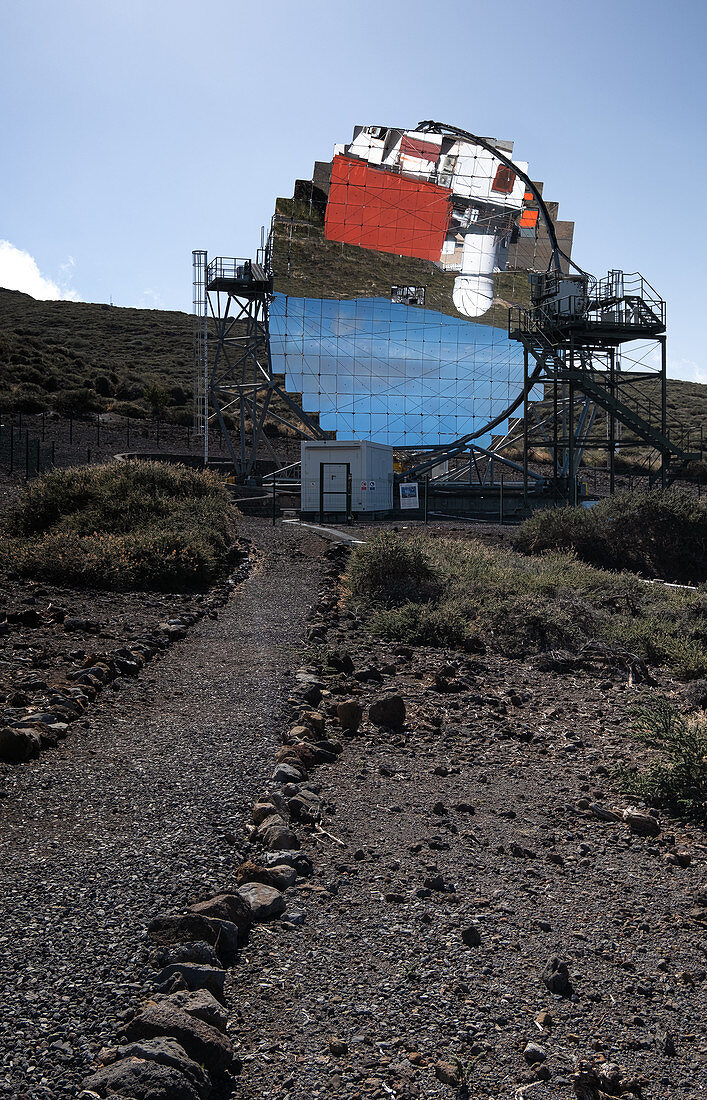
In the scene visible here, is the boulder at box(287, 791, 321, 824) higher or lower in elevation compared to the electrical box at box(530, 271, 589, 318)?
lower

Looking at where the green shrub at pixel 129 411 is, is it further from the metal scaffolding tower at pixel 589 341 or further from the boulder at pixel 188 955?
the boulder at pixel 188 955

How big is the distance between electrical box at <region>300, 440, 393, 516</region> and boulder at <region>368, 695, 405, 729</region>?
20474 millimetres

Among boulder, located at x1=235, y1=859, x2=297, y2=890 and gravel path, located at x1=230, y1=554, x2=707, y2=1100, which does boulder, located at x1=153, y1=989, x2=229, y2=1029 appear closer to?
gravel path, located at x1=230, y1=554, x2=707, y2=1100

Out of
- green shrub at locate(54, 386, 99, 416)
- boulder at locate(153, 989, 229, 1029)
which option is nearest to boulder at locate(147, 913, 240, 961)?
boulder at locate(153, 989, 229, 1029)

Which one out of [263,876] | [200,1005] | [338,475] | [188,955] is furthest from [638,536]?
[200,1005]

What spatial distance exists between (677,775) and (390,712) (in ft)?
8.05

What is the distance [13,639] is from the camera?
9305mm

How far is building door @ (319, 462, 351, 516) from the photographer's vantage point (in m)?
28.0

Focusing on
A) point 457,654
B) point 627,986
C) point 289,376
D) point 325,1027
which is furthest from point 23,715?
point 289,376

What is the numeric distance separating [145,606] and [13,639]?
9.38ft

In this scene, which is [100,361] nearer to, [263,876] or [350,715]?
[350,715]

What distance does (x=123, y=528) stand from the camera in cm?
1645

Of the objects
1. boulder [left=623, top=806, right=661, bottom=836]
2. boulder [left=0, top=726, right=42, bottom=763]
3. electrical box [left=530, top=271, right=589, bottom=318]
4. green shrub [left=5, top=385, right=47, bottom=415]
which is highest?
electrical box [left=530, top=271, right=589, bottom=318]

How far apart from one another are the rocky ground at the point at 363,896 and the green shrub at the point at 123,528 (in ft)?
19.4
